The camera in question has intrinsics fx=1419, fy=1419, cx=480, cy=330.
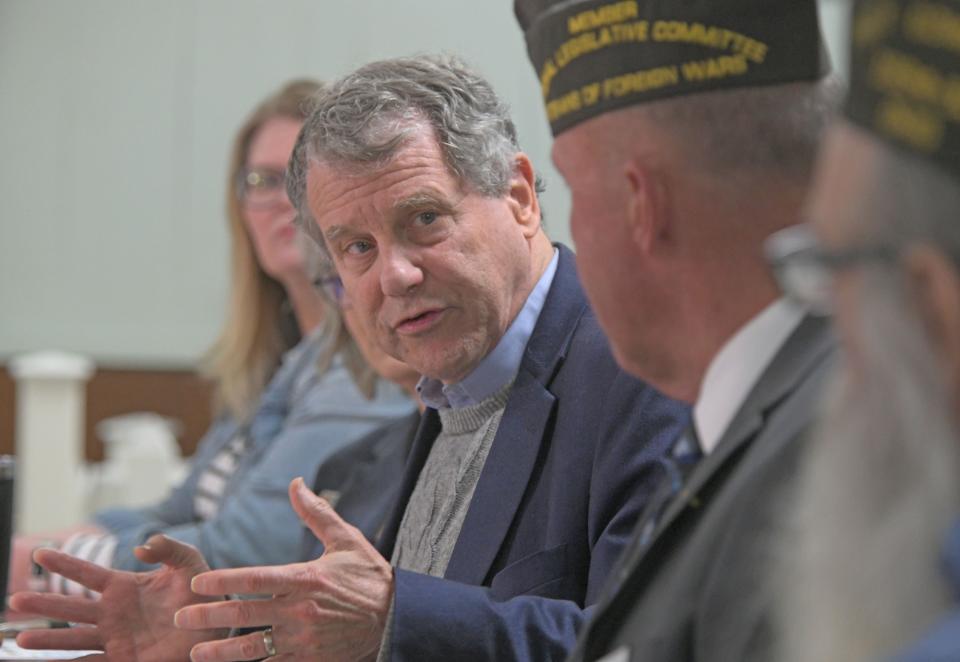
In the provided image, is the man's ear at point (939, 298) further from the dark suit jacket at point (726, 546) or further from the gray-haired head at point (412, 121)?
the gray-haired head at point (412, 121)

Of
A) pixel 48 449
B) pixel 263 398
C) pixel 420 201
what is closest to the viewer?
pixel 420 201

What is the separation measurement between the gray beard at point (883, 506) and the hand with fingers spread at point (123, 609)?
1.50m

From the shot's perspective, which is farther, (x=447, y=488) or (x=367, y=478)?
(x=367, y=478)

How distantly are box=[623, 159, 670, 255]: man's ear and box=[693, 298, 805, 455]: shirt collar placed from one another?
0.12m

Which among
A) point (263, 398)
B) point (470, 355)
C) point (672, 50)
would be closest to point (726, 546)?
point (672, 50)

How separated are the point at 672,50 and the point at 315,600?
805 millimetres

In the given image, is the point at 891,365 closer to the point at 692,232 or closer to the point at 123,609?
the point at 692,232

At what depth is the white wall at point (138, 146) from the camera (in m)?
7.58

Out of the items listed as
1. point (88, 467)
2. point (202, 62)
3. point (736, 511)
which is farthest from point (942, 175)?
point (202, 62)

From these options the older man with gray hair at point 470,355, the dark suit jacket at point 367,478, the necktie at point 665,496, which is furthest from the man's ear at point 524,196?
the necktie at point 665,496

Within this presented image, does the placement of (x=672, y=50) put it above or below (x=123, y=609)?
above

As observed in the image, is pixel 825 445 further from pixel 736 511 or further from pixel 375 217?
pixel 375 217

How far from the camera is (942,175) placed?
836 millimetres

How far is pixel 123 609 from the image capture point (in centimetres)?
223
